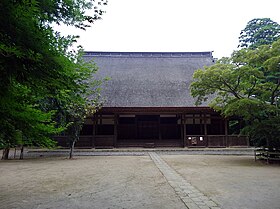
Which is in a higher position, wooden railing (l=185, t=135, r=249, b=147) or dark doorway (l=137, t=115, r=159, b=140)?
dark doorway (l=137, t=115, r=159, b=140)

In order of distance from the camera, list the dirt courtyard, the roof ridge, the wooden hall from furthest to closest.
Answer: the roof ridge < the wooden hall < the dirt courtyard

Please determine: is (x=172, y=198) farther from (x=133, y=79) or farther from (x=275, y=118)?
→ (x=133, y=79)

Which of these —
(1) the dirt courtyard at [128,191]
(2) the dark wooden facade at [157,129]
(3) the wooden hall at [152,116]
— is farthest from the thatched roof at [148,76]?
(1) the dirt courtyard at [128,191]

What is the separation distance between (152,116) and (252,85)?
9.65 meters

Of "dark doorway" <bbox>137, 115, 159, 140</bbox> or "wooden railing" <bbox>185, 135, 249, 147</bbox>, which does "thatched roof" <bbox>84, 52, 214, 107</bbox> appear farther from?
"wooden railing" <bbox>185, 135, 249, 147</bbox>

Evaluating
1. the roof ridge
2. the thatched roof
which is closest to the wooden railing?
the thatched roof

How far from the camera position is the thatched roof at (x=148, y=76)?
1656 cm

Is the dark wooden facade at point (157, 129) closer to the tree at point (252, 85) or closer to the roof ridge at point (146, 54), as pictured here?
the tree at point (252, 85)

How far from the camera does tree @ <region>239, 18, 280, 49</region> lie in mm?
19947

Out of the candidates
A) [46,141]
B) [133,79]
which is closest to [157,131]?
[133,79]

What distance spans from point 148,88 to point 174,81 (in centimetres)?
283

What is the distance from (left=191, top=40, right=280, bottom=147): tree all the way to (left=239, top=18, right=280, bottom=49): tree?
39.4 feet

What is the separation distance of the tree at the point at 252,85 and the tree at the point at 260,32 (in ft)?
39.4

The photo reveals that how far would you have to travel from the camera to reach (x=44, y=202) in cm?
409
